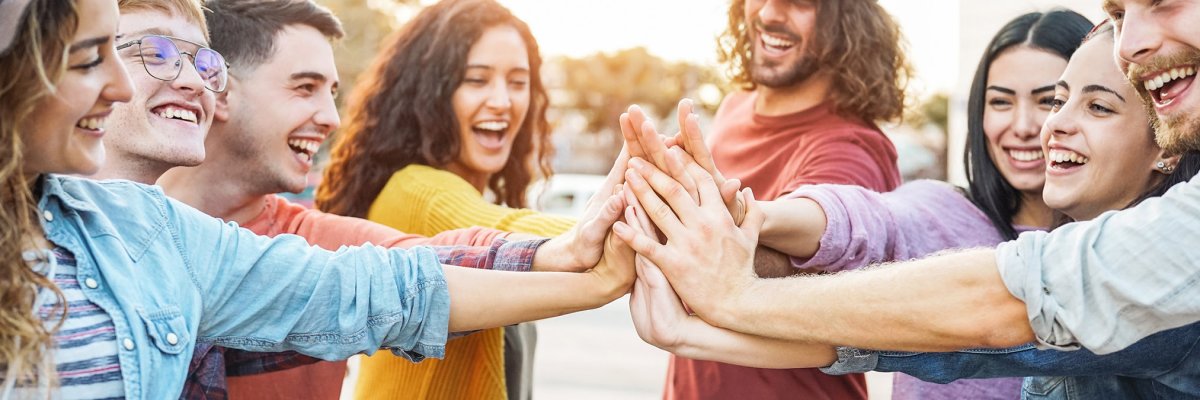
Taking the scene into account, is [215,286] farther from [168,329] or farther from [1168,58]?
[1168,58]

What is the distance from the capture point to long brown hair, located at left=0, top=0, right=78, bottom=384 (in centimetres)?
139

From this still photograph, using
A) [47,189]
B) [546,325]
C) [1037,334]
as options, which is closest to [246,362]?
[47,189]

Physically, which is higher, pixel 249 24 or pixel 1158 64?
pixel 249 24

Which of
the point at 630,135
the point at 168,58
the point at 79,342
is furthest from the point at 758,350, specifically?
the point at 168,58

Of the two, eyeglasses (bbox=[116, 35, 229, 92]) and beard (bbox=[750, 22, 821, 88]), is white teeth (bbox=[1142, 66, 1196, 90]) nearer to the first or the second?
beard (bbox=[750, 22, 821, 88])

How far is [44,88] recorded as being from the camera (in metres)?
1.41

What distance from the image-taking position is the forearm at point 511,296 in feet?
6.50

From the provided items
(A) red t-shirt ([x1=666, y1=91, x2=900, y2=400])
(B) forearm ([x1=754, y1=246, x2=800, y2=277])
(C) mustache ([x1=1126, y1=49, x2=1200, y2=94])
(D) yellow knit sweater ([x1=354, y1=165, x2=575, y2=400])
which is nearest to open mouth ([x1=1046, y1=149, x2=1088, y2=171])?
(C) mustache ([x1=1126, y1=49, x2=1200, y2=94])

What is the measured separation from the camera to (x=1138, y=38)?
2.00m

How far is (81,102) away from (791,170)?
184 centimetres

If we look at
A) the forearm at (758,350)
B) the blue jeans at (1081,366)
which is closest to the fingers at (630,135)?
the forearm at (758,350)

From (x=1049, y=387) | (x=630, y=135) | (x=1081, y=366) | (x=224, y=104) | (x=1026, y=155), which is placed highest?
(x=224, y=104)

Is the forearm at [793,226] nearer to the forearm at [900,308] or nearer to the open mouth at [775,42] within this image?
the forearm at [900,308]

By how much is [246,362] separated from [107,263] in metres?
0.61
